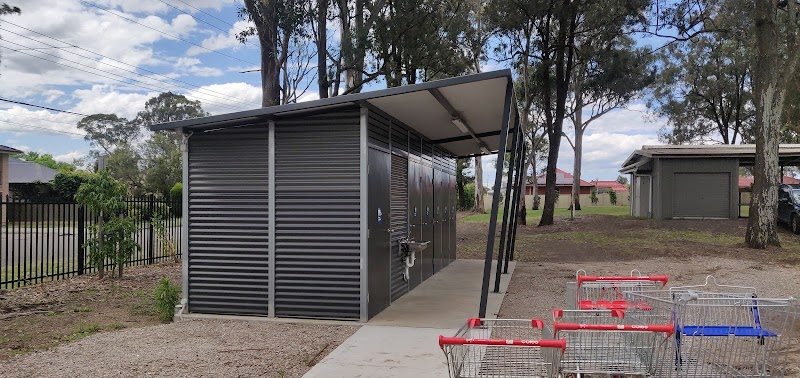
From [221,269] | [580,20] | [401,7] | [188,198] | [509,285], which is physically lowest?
[509,285]

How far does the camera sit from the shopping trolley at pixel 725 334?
416 cm

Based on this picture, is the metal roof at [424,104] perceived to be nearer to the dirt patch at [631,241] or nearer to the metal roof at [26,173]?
the dirt patch at [631,241]

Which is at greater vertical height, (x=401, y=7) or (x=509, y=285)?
(x=401, y=7)

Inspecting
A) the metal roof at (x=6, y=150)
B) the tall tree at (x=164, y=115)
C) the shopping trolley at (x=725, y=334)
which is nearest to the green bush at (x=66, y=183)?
the metal roof at (x=6, y=150)

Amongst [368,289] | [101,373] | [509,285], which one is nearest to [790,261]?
[509,285]

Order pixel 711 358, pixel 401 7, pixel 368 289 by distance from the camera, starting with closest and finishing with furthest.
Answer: pixel 711 358
pixel 368 289
pixel 401 7

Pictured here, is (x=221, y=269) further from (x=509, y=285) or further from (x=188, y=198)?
(x=509, y=285)

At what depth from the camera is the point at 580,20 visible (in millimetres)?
27812

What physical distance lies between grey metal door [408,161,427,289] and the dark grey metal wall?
114 inches

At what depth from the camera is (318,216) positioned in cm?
751

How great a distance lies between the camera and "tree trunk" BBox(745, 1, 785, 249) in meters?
16.8

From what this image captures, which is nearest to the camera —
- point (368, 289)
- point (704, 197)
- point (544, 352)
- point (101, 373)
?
point (544, 352)

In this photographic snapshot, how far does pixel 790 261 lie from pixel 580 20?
16.2 meters

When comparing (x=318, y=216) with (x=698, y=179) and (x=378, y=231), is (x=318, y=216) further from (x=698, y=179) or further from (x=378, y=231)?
(x=698, y=179)
